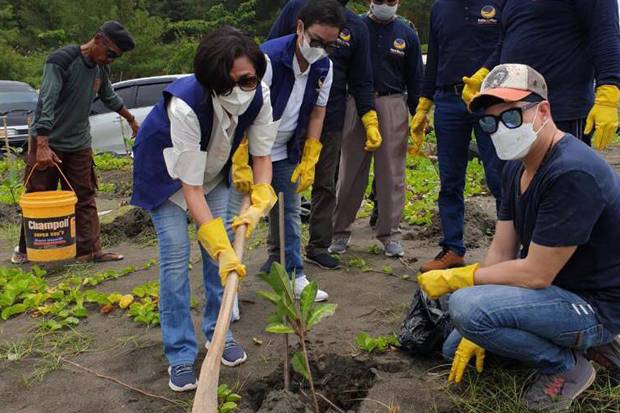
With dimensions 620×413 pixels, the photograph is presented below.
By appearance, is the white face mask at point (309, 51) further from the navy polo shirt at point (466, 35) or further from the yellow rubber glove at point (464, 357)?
the yellow rubber glove at point (464, 357)

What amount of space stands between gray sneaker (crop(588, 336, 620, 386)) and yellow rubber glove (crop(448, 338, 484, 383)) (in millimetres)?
423

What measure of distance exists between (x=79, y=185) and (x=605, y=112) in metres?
3.55

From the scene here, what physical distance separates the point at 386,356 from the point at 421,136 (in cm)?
189

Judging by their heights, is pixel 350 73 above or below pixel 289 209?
above

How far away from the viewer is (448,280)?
93.8 inches

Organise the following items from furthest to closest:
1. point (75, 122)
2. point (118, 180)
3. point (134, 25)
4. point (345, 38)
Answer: point (134, 25), point (118, 180), point (75, 122), point (345, 38)

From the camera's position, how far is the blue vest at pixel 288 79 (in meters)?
3.22

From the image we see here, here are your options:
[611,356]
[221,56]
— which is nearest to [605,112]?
[611,356]

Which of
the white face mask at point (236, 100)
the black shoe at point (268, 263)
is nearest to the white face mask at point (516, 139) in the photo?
the white face mask at point (236, 100)

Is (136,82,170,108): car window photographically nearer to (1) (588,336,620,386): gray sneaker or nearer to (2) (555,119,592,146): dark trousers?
(2) (555,119,592,146): dark trousers

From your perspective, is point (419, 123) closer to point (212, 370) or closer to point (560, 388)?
point (560, 388)

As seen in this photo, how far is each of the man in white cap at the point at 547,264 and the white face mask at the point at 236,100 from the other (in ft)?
2.84

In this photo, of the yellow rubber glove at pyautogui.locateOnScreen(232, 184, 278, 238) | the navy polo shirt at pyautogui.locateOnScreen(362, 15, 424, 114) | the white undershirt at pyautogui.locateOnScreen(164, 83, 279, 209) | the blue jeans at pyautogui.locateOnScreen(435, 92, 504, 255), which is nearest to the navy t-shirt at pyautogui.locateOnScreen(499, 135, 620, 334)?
the yellow rubber glove at pyautogui.locateOnScreen(232, 184, 278, 238)

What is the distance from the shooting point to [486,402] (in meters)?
2.33
